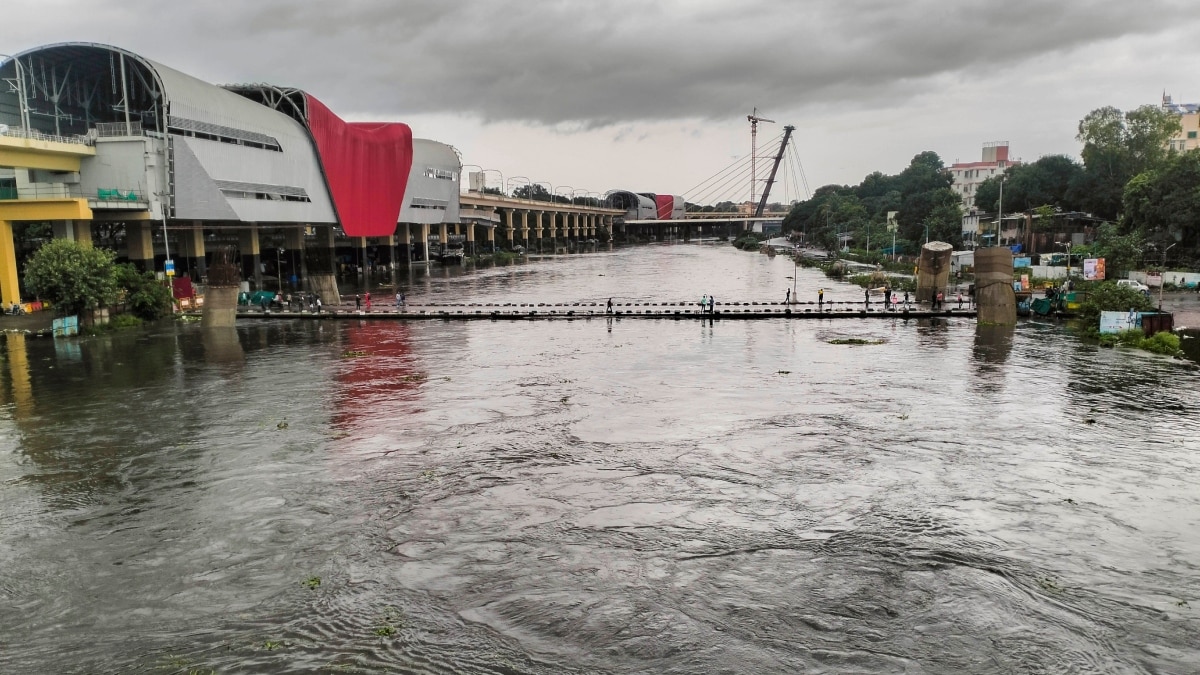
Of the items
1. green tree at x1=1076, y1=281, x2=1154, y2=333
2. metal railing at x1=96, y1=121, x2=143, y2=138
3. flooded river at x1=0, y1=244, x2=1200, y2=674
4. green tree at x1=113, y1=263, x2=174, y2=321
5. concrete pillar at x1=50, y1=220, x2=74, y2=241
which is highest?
metal railing at x1=96, y1=121, x2=143, y2=138

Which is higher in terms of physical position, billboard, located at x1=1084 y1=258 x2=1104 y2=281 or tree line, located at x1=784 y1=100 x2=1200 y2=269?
tree line, located at x1=784 y1=100 x2=1200 y2=269

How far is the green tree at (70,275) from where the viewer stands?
4425 centimetres

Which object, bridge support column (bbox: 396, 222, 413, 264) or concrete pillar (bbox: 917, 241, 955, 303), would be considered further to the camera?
bridge support column (bbox: 396, 222, 413, 264)

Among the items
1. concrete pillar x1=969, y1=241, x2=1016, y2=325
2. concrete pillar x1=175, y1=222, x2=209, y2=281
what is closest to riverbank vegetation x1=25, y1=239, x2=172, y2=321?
concrete pillar x1=175, y1=222, x2=209, y2=281

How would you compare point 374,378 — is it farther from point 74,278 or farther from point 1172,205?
point 1172,205

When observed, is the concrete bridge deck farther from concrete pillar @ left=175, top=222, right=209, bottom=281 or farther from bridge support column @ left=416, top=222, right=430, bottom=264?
bridge support column @ left=416, top=222, right=430, bottom=264

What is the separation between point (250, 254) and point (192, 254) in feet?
25.0

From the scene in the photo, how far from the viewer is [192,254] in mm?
72625

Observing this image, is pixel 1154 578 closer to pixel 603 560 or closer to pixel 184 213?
pixel 603 560

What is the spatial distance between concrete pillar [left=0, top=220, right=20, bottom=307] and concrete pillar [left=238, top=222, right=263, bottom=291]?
94.4 feet

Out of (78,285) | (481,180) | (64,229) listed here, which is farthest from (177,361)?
(481,180)

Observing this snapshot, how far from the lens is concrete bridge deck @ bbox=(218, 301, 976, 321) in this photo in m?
50.2

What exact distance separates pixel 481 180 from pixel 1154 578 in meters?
151

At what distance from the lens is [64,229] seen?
168 ft
